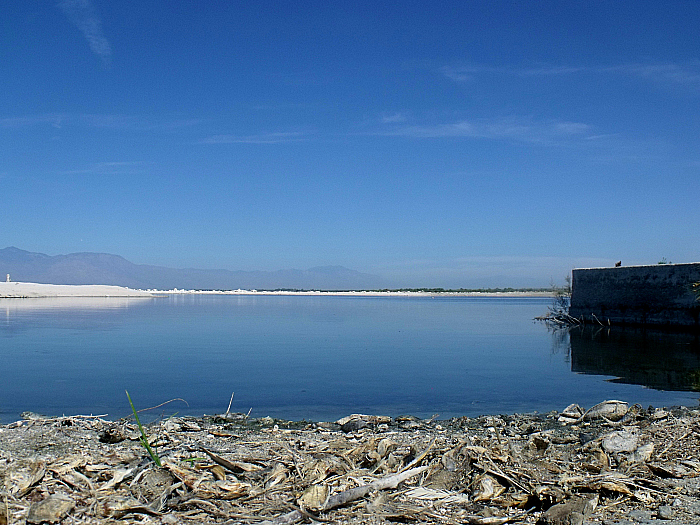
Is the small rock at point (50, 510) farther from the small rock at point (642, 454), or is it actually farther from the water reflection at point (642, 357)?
the water reflection at point (642, 357)

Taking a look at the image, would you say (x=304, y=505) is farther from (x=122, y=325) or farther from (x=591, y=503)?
(x=122, y=325)

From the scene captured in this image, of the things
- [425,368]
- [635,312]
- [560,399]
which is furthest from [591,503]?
[635,312]

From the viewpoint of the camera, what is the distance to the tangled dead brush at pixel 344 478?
4.50 metres

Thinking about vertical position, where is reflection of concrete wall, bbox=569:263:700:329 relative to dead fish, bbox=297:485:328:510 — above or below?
above

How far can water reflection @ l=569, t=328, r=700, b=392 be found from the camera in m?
14.1

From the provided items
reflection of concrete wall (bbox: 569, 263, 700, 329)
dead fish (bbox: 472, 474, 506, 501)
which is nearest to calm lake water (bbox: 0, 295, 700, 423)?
reflection of concrete wall (bbox: 569, 263, 700, 329)

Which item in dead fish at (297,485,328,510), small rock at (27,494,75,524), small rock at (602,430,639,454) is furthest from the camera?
small rock at (602,430,639,454)

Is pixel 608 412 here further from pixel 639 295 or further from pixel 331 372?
pixel 639 295

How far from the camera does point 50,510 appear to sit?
4.33 meters

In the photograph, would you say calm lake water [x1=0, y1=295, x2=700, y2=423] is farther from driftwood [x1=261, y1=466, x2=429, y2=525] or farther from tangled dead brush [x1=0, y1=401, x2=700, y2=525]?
driftwood [x1=261, y1=466, x2=429, y2=525]

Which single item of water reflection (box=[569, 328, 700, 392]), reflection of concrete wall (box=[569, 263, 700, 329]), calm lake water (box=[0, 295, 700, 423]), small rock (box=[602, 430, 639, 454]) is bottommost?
calm lake water (box=[0, 295, 700, 423])

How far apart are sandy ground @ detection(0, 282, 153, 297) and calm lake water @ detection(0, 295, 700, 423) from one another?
53.2 m

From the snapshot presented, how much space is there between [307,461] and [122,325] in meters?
25.6

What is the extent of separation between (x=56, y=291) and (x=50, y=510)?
8343 centimetres
